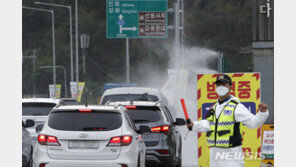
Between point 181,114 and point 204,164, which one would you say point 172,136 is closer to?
point 204,164

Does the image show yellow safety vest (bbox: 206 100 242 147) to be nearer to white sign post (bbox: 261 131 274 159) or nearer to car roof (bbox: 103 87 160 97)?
white sign post (bbox: 261 131 274 159)

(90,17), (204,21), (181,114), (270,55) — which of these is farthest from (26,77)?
(270,55)

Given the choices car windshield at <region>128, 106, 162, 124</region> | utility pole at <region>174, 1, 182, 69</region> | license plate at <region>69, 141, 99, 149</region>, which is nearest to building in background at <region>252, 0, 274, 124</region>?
car windshield at <region>128, 106, 162, 124</region>

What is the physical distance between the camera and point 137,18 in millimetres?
42750

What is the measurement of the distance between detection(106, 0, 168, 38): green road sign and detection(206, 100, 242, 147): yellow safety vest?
106 feet

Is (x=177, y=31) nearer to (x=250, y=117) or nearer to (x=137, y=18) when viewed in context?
(x=137, y=18)

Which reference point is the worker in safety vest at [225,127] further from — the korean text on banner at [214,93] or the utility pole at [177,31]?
the utility pole at [177,31]

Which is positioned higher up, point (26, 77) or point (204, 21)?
point (204, 21)

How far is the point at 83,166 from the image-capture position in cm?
1191

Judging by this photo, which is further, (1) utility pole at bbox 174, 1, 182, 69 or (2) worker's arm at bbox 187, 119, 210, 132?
(1) utility pole at bbox 174, 1, 182, 69

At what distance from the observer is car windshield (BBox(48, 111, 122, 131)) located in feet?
39.9

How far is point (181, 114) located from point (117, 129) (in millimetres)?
27013

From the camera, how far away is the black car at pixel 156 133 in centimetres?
1488

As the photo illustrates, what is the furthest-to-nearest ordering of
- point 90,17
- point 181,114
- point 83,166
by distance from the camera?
point 90,17
point 181,114
point 83,166
